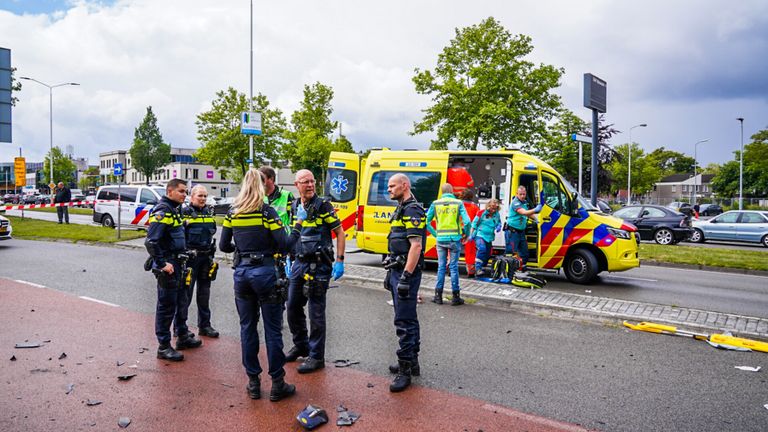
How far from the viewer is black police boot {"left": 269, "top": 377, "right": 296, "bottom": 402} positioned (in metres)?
4.31

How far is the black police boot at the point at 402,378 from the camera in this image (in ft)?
14.8

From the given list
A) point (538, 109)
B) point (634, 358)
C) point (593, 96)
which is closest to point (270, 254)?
point (634, 358)

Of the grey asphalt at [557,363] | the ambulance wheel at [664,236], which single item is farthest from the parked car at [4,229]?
the ambulance wheel at [664,236]

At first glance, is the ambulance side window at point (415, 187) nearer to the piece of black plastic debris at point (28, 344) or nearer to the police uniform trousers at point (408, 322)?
the police uniform trousers at point (408, 322)

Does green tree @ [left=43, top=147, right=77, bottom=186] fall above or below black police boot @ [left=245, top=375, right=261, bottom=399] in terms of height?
above

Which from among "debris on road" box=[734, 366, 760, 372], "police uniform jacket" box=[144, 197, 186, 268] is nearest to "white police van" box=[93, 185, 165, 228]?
"police uniform jacket" box=[144, 197, 186, 268]

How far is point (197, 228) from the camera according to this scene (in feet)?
19.6

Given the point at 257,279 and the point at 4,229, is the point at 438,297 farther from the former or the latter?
the point at 4,229

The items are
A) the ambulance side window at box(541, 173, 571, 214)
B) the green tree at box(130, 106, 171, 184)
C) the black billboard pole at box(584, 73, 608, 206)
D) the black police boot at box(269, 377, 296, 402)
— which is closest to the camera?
the black police boot at box(269, 377, 296, 402)

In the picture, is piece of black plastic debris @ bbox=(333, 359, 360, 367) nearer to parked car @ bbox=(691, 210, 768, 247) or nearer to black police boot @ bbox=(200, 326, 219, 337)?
black police boot @ bbox=(200, 326, 219, 337)

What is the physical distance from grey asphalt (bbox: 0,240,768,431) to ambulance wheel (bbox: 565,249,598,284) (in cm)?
315

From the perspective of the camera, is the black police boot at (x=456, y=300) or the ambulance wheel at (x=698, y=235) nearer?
the black police boot at (x=456, y=300)

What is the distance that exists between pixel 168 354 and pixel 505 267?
592cm

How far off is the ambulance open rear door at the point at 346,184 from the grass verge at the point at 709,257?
301 inches
